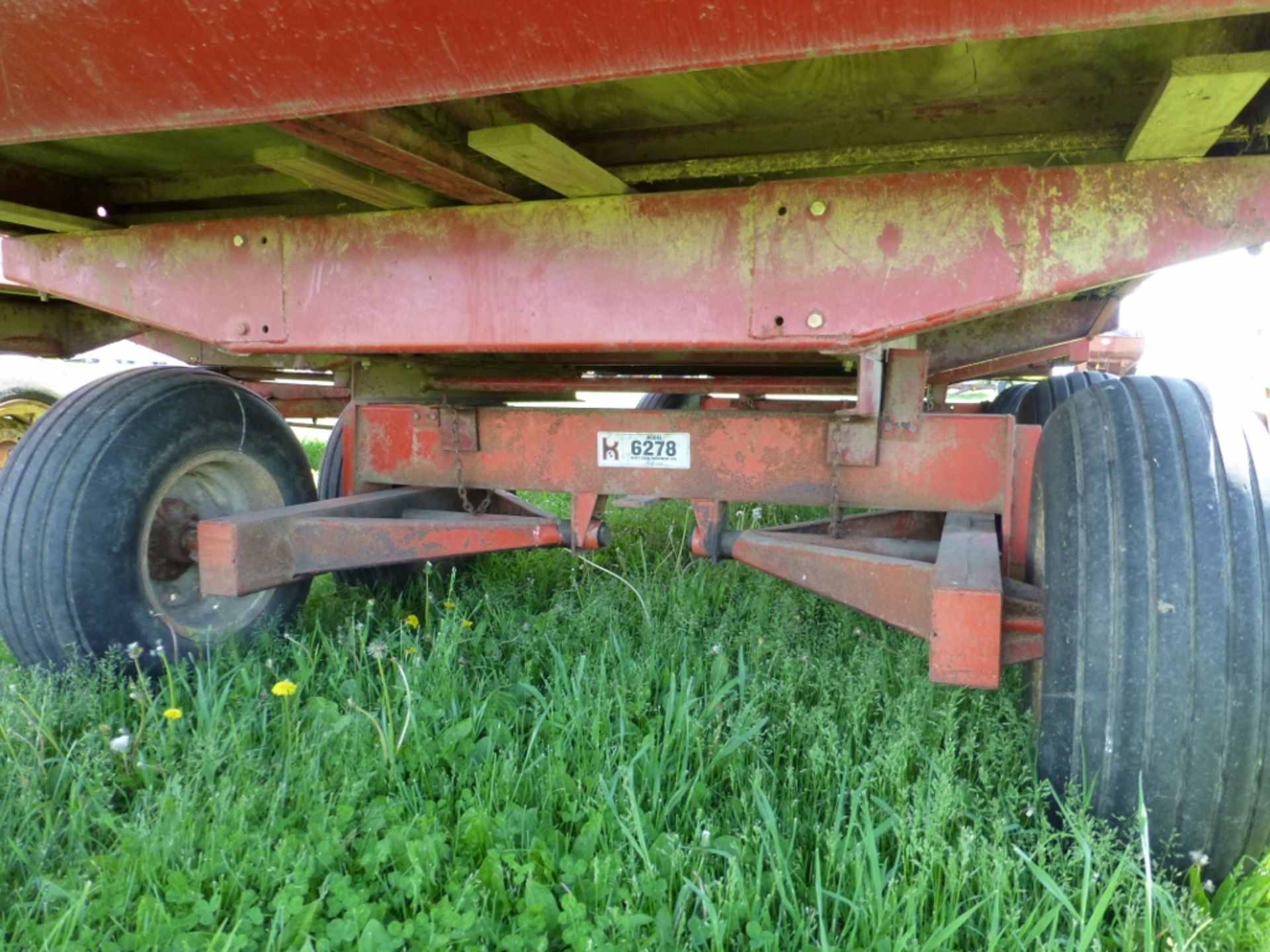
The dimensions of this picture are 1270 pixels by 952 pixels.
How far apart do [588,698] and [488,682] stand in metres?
0.35

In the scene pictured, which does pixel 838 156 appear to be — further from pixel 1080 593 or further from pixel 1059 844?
pixel 1059 844

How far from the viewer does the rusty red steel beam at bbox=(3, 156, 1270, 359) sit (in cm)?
165

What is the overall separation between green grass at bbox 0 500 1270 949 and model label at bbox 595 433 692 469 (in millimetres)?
519

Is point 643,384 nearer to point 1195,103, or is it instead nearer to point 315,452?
point 1195,103

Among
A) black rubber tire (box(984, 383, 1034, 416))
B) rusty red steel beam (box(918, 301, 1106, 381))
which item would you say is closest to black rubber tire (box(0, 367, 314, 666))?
rusty red steel beam (box(918, 301, 1106, 381))

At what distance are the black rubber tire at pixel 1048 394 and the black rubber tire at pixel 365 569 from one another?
8.26 feet

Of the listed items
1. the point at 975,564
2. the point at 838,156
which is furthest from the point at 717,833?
the point at 838,156

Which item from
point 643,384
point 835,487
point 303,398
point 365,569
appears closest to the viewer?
point 835,487

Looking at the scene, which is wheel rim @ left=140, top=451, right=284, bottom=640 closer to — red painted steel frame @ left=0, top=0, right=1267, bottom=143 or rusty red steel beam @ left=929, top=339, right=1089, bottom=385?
red painted steel frame @ left=0, top=0, right=1267, bottom=143

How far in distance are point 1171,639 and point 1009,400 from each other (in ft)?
10.9

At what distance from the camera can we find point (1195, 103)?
1.37 meters

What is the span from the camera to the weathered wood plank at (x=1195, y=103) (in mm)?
1267

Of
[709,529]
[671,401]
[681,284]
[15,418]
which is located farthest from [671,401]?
[681,284]

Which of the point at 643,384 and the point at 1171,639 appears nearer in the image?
the point at 1171,639
